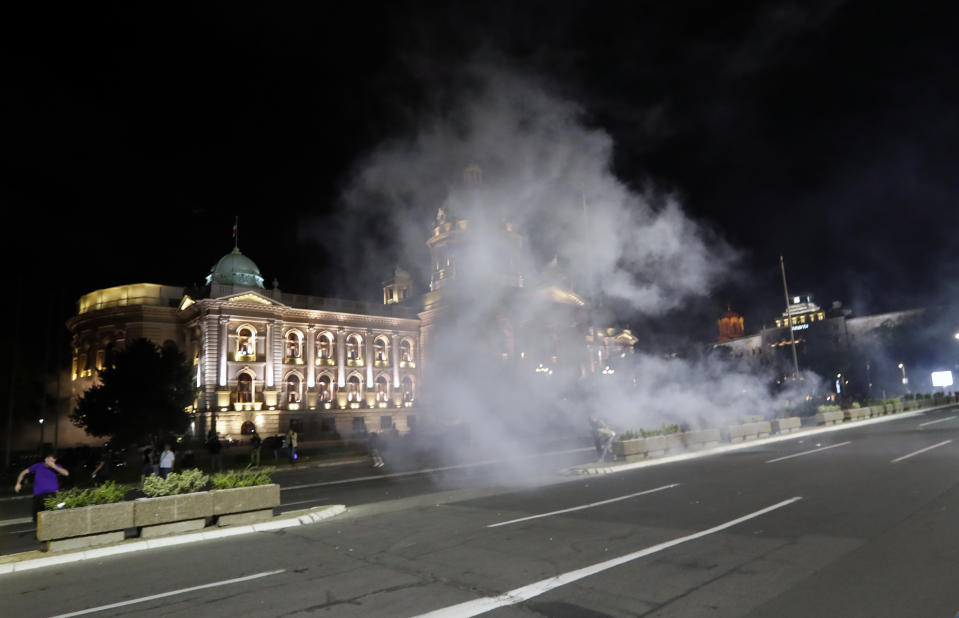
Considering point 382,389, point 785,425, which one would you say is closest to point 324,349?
point 382,389

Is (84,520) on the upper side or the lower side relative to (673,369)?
lower

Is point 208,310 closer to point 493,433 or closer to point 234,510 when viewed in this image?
point 493,433

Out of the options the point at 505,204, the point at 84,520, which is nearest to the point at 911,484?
the point at 84,520

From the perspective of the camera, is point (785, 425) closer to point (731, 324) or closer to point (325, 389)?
point (325, 389)

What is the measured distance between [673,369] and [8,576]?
2629cm

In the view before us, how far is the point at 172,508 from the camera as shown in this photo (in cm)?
962

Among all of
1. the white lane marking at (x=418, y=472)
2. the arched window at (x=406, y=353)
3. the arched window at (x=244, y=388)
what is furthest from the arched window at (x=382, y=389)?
the white lane marking at (x=418, y=472)

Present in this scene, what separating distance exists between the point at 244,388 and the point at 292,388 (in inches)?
189

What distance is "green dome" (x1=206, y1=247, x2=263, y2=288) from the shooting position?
182 feet

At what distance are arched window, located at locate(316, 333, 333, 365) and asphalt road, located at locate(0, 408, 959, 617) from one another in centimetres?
4641

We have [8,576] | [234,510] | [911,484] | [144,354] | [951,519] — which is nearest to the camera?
[8,576]

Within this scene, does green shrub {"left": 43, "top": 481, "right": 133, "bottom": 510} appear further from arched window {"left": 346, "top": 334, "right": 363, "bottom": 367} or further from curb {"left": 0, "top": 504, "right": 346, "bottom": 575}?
arched window {"left": 346, "top": 334, "right": 363, "bottom": 367}

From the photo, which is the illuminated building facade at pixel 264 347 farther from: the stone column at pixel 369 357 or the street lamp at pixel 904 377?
the street lamp at pixel 904 377

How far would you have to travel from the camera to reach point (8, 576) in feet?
25.1
